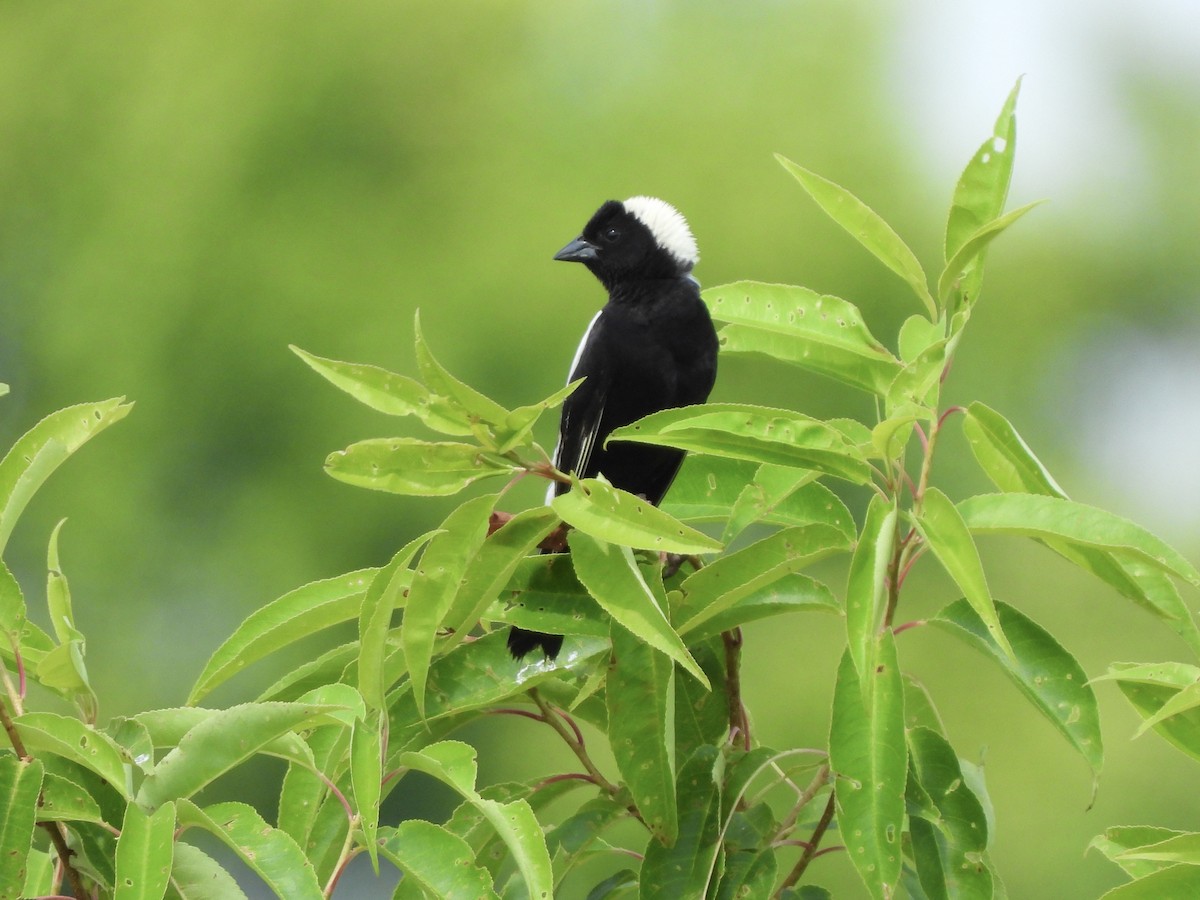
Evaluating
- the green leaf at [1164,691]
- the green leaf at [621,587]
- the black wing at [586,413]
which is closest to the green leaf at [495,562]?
the green leaf at [621,587]

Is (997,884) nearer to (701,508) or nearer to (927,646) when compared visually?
(701,508)

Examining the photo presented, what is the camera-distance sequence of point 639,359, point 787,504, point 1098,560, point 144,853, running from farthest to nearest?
point 639,359, point 787,504, point 1098,560, point 144,853

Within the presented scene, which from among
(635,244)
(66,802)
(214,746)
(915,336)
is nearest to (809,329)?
(915,336)

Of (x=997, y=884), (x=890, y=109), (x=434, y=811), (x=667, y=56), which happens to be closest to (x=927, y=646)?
(x=434, y=811)

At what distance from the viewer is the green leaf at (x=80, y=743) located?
1103 millimetres

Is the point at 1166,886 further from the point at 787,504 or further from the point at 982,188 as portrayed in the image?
the point at 982,188

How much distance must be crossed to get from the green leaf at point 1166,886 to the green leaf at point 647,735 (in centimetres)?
43

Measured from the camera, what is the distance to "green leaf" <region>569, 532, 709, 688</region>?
3.73ft

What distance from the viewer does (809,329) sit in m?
1.40

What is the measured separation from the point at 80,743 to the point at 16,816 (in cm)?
8

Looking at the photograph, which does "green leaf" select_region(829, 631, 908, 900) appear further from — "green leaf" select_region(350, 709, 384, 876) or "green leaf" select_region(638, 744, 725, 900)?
"green leaf" select_region(350, 709, 384, 876)

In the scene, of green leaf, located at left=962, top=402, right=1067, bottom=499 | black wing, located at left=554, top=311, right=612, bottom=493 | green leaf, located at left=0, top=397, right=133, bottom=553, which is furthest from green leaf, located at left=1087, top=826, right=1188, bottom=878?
black wing, located at left=554, top=311, right=612, bottom=493

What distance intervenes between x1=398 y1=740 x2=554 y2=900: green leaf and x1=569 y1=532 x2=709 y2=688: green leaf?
0.18 meters

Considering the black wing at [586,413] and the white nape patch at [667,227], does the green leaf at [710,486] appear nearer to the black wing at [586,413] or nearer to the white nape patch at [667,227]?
the black wing at [586,413]
